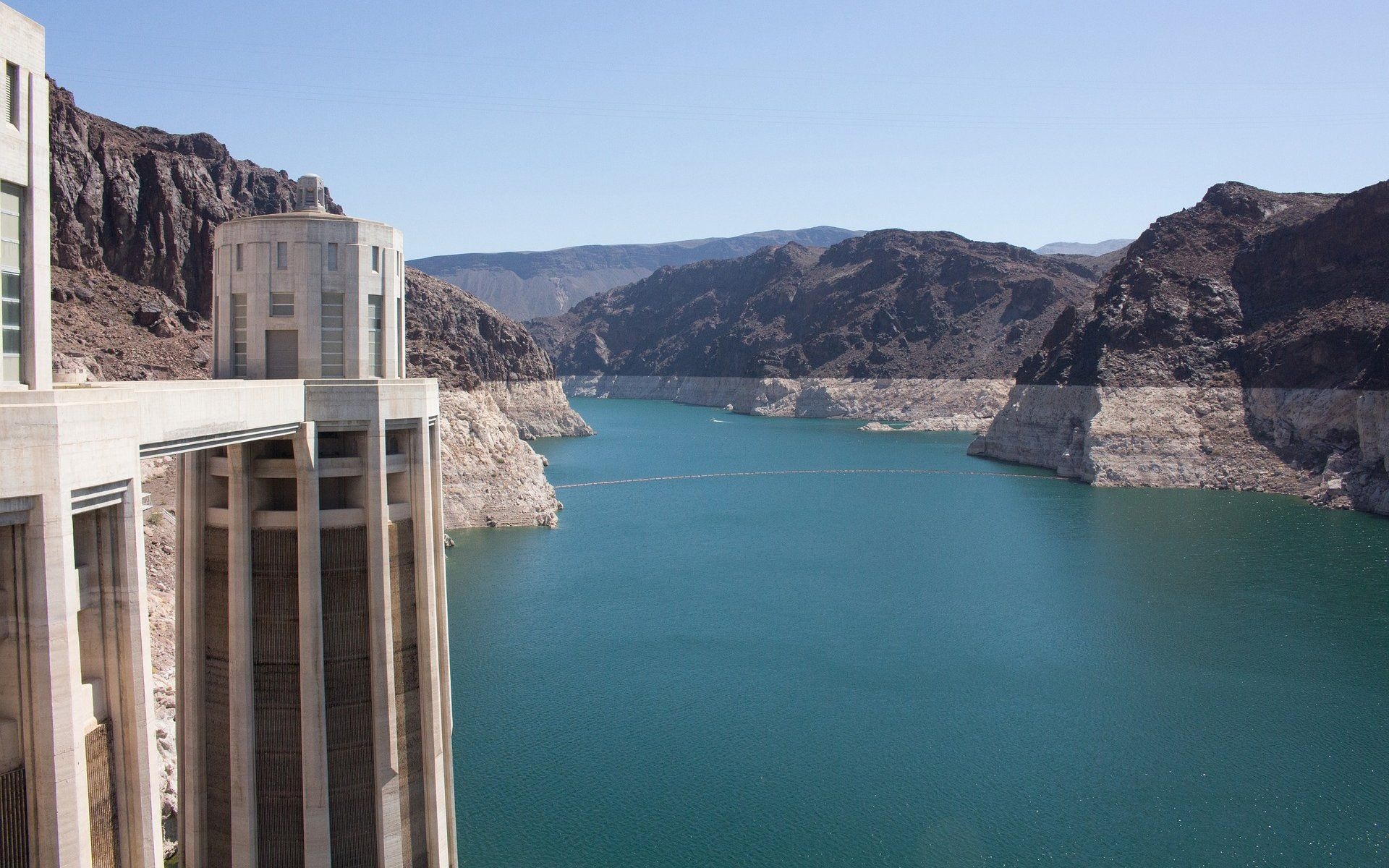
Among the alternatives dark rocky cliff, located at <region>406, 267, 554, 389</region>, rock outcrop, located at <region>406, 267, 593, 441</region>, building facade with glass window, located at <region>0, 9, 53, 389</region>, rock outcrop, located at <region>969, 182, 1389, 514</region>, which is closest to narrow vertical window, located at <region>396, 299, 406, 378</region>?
building facade with glass window, located at <region>0, 9, 53, 389</region>

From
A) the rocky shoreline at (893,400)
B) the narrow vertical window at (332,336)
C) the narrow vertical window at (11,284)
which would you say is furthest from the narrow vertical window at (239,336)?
the rocky shoreline at (893,400)

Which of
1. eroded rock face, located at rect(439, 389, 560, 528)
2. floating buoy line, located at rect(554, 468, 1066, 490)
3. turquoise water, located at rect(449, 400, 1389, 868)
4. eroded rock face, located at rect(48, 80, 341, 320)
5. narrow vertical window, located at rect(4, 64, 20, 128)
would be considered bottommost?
turquoise water, located at rect(449, 400, 1389, 868)

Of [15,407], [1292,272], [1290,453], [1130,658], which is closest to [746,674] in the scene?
[1130,658]

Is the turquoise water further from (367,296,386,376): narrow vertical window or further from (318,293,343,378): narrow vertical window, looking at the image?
(318,293,343,378): narrow vertical window

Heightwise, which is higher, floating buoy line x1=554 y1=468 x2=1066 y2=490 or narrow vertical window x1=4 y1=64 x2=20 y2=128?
narrow vertical window x1=4 y1=64 x2=20 y2=128

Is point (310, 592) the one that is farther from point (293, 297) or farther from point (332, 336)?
point (293, 297)

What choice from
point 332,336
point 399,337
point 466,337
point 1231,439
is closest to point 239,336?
point 332,336
